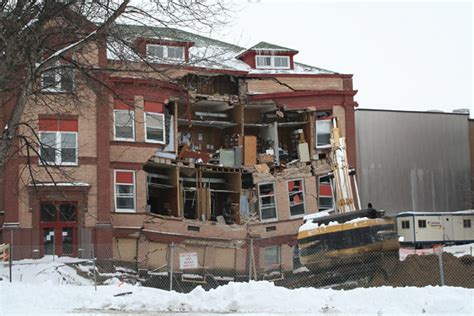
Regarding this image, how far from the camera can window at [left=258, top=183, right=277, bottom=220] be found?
133ft

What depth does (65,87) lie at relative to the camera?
1773 centimetres

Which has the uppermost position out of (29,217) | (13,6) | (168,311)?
(13,6)

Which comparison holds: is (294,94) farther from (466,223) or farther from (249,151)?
(466,223)

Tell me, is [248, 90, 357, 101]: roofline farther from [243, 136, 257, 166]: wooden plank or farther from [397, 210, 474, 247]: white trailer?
[397, 210, 474, 247]: white trailer

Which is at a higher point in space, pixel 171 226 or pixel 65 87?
pixel 65 87

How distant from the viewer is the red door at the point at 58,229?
1287 inches

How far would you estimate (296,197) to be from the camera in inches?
1609

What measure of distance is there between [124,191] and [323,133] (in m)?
13.0

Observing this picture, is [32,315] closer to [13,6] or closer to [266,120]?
[13,6]

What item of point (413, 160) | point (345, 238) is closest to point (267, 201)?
point (345, 238)

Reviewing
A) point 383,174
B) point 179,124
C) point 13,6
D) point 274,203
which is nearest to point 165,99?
point 179,124

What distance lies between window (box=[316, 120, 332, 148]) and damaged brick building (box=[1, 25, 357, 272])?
3.3 inches

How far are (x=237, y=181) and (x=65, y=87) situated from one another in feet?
80.2

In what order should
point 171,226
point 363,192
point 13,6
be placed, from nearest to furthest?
1. point 13,6
2. point 171,226
3. point 363,192
